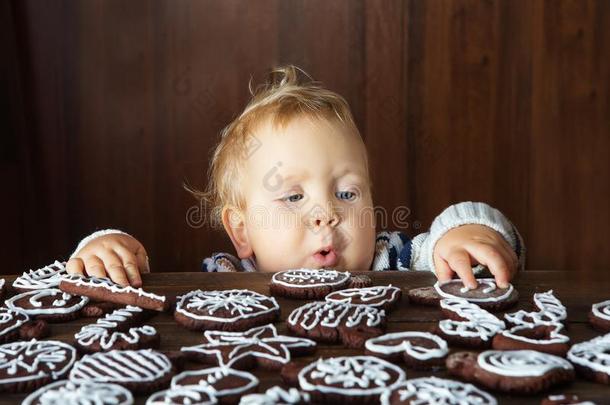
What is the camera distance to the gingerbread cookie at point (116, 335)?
3.23 ft

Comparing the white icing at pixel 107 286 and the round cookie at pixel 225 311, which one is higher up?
the white icing at pixel 107 286

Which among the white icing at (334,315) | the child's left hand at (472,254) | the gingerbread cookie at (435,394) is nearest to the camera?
the gingerbread cookie at (435,394)

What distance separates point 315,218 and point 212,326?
0.64 metres

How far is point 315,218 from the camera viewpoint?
1669 mm

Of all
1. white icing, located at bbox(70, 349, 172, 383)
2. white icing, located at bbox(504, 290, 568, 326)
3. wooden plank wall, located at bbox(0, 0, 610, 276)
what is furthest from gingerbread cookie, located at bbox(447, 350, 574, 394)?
wooden plank wall, located at bbox(0, 0, 610, 276)

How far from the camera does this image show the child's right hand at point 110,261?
1.38 m

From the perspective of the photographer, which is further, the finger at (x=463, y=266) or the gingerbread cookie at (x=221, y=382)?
the finger at (x=463, y=266)

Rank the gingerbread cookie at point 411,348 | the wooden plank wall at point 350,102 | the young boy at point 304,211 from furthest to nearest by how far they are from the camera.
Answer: the wooden plank wall at point 350,102
the young boy at point 304,211
the gingerbread cookie at point 411,348

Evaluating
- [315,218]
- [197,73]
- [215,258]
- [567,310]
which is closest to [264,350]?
[567,310]

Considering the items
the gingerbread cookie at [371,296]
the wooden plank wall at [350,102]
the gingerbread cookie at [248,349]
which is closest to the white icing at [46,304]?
the gingerbread cookie at [248,349]

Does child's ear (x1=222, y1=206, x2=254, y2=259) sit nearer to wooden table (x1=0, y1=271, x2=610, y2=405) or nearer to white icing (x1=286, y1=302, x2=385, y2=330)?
wooden table (x1=0, y1=271, x2=610, y2=405)

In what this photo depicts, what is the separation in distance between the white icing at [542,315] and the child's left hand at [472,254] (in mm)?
99

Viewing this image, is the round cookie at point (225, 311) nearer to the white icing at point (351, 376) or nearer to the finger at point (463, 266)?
the white icing at point (351, 376)

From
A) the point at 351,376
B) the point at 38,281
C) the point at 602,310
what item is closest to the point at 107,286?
the point at 38,281
